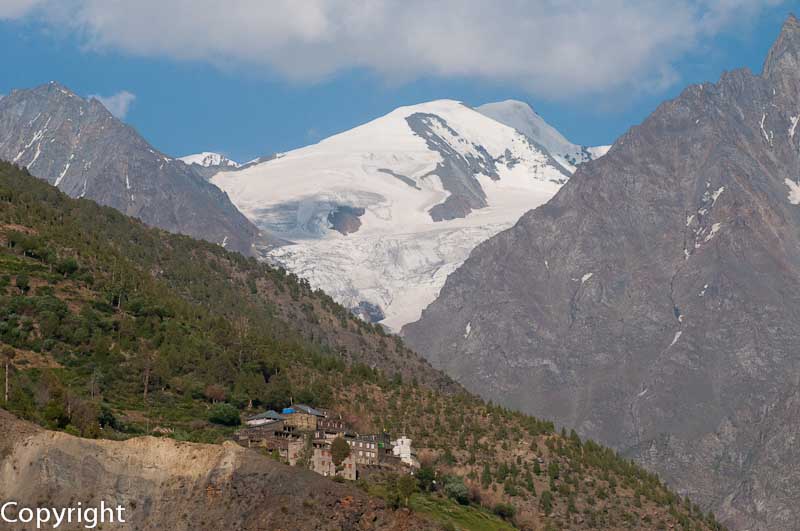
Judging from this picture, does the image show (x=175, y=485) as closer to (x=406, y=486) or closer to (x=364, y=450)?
(x=406, y=486)

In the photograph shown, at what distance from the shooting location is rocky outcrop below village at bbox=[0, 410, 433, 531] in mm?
108500

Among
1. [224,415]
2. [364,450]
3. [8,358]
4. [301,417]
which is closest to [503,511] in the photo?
[364,450]

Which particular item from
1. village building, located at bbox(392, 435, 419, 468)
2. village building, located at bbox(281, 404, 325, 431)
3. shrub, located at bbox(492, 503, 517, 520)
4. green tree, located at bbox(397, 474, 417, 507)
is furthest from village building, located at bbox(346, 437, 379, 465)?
shrub, located at bbox(492, 503, 517, 520)

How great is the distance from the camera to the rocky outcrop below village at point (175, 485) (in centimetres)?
10850

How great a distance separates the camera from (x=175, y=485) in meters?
111

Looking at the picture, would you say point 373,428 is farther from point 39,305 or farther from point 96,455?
point 96,455

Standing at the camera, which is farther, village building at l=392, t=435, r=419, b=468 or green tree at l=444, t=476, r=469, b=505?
village building at l=392, t=435, r=419, b=468

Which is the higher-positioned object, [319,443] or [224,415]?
[224,415]

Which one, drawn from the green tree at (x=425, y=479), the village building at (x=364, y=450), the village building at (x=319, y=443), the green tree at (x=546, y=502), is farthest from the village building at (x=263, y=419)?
the green tree at (x=546, y=502)

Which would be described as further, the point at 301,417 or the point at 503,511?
the point at 503,511

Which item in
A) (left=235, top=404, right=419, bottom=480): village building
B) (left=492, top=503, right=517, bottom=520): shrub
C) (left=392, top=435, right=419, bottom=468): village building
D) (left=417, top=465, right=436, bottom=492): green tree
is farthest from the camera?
(left=492, top=503, right=517, bottom=520): shrub

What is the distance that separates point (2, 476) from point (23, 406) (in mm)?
30215

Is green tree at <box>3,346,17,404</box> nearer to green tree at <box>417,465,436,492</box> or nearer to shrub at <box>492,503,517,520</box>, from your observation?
green tree at <box>417,465,436,492</box>

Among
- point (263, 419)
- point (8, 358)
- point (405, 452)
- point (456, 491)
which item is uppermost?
point (8, 358)
